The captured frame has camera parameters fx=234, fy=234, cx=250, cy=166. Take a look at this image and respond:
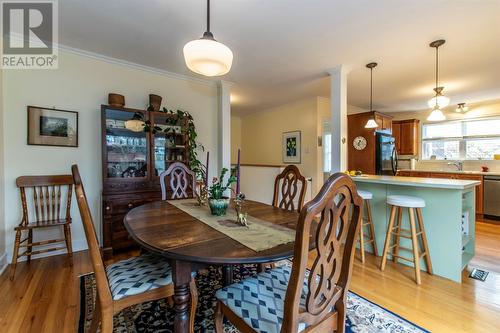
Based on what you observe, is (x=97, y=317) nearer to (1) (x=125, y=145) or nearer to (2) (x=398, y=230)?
(1) (x=125, y=145)

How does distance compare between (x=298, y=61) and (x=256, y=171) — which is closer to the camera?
(x=298, y=61)

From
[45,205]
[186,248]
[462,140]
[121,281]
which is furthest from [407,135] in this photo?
[45,205]

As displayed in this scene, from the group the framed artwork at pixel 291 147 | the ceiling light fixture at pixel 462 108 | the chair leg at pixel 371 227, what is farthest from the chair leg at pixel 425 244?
the ceiling light fixture at pixel 462 108

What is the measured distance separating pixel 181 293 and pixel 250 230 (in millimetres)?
463

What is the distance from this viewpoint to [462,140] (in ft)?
17.0

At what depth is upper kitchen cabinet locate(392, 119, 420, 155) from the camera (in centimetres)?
553

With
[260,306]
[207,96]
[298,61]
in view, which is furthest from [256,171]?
[260,306]

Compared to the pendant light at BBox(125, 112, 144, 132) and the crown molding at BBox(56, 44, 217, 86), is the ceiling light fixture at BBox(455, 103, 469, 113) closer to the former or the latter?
the crown molding at BBox(56, 44, 217, 86)

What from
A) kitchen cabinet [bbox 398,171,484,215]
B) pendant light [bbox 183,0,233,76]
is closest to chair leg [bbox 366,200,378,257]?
pendant light [bbox 183,0,233,76]

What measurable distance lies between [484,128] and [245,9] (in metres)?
5.75

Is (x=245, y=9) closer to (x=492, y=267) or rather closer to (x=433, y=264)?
(x=433, y=264)

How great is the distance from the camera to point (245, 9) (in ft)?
6.43

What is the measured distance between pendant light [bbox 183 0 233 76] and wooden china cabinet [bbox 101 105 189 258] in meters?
1.71

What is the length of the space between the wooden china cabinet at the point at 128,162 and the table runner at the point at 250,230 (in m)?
1.34
